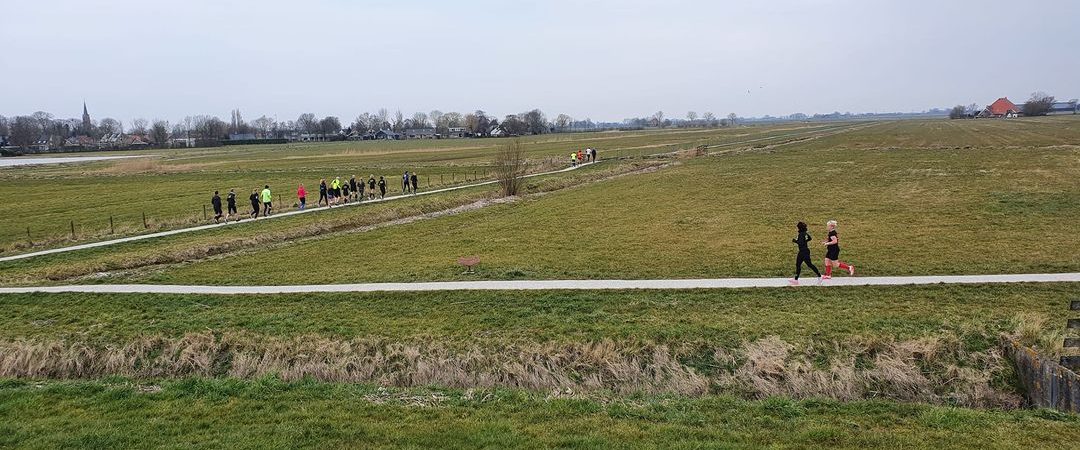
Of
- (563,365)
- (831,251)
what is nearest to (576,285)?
(563,365)

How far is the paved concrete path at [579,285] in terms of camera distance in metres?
15.7

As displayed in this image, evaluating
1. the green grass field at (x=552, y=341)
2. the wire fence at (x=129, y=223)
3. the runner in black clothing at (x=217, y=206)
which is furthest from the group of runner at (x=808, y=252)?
the wire fence at (x=129, y=223)

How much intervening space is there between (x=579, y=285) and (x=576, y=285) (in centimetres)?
8

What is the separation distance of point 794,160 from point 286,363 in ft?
167

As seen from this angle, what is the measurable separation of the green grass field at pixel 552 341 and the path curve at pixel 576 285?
58 centimetres

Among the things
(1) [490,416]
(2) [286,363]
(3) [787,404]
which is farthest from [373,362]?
(3) [787,404]

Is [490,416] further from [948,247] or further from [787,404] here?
[948,247]

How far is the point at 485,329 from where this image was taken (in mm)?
13695

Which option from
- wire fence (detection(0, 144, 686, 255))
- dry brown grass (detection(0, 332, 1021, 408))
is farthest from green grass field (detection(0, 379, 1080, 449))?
wire fence (detection(0, 144, 686, 255))

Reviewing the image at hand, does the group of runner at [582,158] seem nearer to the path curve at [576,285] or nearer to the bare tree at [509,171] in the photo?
the bare tree at [509,171]

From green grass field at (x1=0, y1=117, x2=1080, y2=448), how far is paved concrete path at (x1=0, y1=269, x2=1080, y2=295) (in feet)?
1.95

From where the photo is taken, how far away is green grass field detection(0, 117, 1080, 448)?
27.6 feet

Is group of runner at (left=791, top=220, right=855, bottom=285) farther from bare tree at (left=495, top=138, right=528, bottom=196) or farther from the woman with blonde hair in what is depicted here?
bare tree at (left=495, top=138, right=528, bottom=196)

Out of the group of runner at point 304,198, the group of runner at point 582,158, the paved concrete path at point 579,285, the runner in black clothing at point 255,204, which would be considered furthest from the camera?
the group of runner at point 582,158
